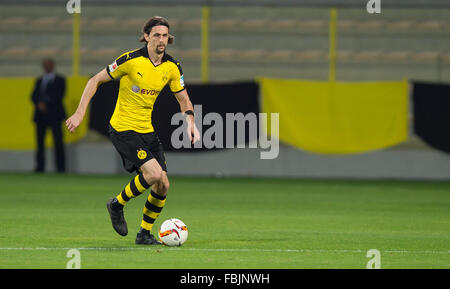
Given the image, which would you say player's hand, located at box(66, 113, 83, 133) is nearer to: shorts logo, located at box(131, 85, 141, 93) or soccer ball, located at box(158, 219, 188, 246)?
shorts logo, located at box(131, 85, 141, 93)

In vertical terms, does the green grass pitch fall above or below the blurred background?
below

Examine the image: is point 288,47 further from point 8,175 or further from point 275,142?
point 8,175

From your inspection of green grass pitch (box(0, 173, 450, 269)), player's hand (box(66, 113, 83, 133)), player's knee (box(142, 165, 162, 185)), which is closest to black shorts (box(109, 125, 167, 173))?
player's knee (box(142, 165, 162, 185))

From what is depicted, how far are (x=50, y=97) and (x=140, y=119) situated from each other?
10.6m

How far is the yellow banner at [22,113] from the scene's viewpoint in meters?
20.0

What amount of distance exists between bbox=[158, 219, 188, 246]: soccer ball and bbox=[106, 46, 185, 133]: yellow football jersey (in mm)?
970

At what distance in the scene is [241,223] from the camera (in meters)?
11.5

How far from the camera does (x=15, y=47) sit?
73.7 ft

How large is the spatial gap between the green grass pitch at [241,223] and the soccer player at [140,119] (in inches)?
16.9

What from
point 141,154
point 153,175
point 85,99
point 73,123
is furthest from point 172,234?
point 85,99

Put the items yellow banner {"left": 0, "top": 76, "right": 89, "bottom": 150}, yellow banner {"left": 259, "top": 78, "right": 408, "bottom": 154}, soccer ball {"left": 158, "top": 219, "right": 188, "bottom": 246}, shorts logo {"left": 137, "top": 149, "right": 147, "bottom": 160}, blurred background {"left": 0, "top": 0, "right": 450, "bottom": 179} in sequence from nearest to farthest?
soccer ball {"left": 158, "top": 219, "right": 188, "bottom": 246} < shorts logo {"left": 137, "top": 149, "right": 147, "bottom": 160} < yellow banner {"left": 259, "top": 78, "right": 408, "bottom": 154} < blurred background {"left": 0, "top": 0, "right": 450, "bottom": 179} < yellow banner {"left": 0, "top": 76, "right": 89, "bottom": 150}

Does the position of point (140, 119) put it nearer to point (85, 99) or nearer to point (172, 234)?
point (85, 99)

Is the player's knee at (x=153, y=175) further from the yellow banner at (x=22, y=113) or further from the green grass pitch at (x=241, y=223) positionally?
the yellow banner at (x=22, y=113)

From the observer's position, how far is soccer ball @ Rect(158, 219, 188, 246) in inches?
356
